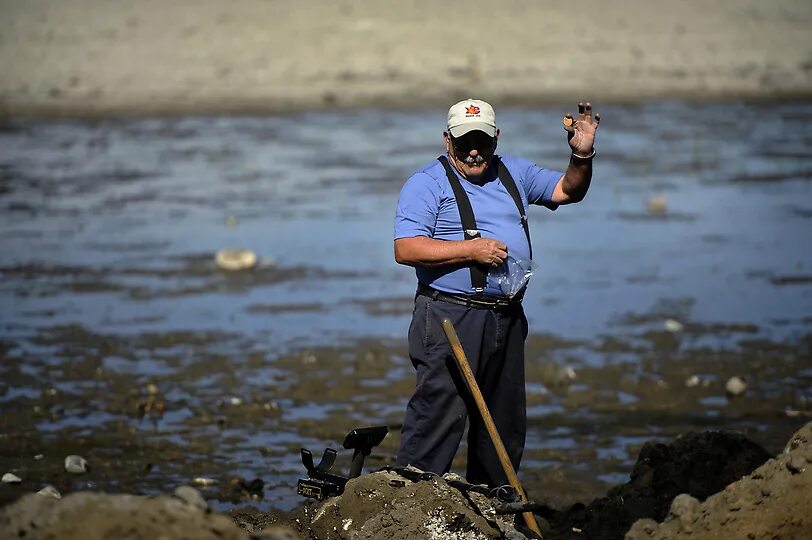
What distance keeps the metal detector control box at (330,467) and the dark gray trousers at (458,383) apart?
152mm

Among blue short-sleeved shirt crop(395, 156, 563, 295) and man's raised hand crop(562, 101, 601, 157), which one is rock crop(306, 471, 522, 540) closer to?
blue short-sleeved shirt crop(395, 156, 563, 295)

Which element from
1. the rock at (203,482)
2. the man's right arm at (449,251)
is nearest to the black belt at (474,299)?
the man's right arm at (449,251)

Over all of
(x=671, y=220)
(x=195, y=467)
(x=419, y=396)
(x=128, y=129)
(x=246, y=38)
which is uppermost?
(x=246, y=38)

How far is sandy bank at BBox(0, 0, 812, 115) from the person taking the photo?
2828cm

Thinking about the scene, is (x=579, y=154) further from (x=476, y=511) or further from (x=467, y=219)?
(x=476, y=511)

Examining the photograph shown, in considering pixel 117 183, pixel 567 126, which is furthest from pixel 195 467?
pixel 117 183

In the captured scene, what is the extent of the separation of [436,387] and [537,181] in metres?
1.08

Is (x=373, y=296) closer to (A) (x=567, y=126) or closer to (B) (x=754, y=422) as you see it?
(B) (x=754, y=422)

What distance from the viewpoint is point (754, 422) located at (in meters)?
9.47

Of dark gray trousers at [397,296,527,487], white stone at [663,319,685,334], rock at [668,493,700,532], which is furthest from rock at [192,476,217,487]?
white stone at [663,319,685,334]

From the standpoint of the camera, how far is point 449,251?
6.29 m

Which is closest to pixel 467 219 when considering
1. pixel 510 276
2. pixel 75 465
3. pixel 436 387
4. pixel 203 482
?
pixel 510 276

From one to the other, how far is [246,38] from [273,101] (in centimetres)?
224

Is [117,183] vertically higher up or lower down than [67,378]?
higher up
